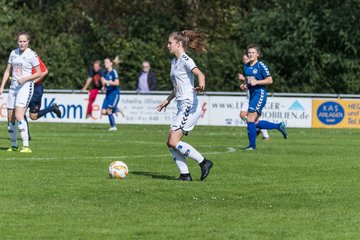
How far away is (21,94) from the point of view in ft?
64.3

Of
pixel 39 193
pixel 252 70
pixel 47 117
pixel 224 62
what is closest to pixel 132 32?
pixel 224 62

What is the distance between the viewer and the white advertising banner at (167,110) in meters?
Result: 34.5

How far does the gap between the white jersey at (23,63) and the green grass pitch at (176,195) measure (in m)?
1.43

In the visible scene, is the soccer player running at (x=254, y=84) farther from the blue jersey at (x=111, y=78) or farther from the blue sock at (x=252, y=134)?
the blue jersey at (x=111, y=78)

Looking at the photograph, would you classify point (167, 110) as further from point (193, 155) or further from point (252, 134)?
point (193, 155)

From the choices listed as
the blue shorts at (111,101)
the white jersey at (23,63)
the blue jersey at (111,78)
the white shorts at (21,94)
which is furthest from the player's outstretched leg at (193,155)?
the blue shorts at (111,101)

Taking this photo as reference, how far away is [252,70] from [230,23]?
25.0 metres

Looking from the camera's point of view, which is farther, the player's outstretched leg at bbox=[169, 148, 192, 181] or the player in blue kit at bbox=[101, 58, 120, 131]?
the player in blue kit at bbox=[101, 58, 120, 131]

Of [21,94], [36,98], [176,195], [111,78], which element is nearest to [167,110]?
[111,78]

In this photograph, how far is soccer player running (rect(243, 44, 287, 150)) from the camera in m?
21.8

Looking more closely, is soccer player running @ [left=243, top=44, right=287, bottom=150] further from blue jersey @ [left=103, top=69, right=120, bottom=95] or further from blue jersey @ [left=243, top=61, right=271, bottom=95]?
blue jersey @ [left=103, top=69, right=120, bottom=95]

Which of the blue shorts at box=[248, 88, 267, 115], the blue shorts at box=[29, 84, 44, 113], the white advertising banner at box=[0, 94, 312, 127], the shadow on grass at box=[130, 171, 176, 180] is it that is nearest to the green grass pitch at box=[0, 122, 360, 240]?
the shadow on grass at box=[130, 171, 176, 180]

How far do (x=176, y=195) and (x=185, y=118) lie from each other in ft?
7.35

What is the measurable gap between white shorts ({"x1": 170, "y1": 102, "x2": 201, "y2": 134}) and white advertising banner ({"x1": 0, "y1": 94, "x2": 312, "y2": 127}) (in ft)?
63.2
